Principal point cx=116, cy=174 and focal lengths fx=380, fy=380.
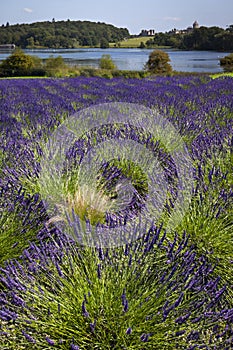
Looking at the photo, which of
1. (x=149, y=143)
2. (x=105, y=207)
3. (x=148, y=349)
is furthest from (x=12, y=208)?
(x=149, y=143)

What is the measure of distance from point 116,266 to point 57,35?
80.6 metres

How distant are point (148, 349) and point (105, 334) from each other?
0.19 metres

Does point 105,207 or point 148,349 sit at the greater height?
point 105,207

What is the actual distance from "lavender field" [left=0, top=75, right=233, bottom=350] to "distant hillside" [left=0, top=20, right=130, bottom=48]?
248 feet

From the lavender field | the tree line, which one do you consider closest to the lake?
the tree line

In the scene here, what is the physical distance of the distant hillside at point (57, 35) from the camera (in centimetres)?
7338

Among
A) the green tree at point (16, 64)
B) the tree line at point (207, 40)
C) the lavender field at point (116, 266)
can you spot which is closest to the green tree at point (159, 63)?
the green tree at point (16, 64)

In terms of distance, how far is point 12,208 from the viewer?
241cm

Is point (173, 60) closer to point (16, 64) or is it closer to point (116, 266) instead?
point (16, 64)

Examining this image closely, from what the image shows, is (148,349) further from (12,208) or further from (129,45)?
(129,45)

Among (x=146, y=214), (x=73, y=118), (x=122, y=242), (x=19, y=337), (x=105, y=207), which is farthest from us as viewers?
(x=73, y=118)

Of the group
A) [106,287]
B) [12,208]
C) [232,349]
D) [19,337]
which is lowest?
[232,349]

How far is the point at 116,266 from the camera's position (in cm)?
179

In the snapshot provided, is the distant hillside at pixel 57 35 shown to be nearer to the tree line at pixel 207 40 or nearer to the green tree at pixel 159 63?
the tree line at pixel 207 40
